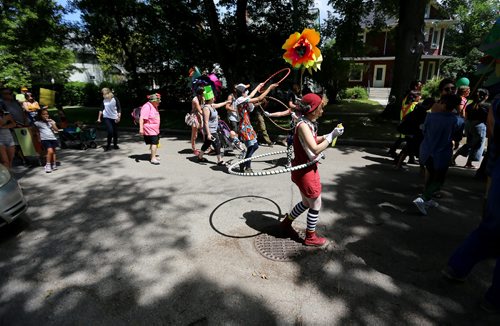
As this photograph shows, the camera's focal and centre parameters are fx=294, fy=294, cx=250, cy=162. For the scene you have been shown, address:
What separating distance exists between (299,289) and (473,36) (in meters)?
56.0

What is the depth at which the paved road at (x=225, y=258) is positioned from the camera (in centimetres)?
287

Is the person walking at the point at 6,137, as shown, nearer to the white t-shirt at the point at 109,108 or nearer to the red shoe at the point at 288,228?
the white t-shirt at the point at 109,108

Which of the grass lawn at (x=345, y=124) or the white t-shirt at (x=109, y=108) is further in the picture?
the grass lawn at (x=345, y=124)

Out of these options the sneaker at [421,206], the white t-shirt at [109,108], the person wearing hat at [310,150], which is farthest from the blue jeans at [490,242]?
the white t-shirt at [109,108]

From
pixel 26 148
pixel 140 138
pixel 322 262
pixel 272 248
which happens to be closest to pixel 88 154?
pixel 26 148

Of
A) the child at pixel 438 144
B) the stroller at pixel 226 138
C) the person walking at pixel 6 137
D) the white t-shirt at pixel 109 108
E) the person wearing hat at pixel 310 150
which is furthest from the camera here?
the white t-shirt at pixel 109 108

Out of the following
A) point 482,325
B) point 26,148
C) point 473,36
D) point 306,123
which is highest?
point 473,36

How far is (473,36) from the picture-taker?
4384 centimetres

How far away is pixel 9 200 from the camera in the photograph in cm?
414

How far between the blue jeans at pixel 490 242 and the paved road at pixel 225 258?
0.93 ft

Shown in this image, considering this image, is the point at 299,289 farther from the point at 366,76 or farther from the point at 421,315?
the point at 366,76

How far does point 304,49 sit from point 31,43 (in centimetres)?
1839

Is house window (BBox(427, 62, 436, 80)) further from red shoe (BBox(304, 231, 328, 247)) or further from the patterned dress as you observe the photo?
red shoe (BBox(304, 231, 328, 247))

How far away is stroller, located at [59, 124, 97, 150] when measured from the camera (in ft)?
32.0
